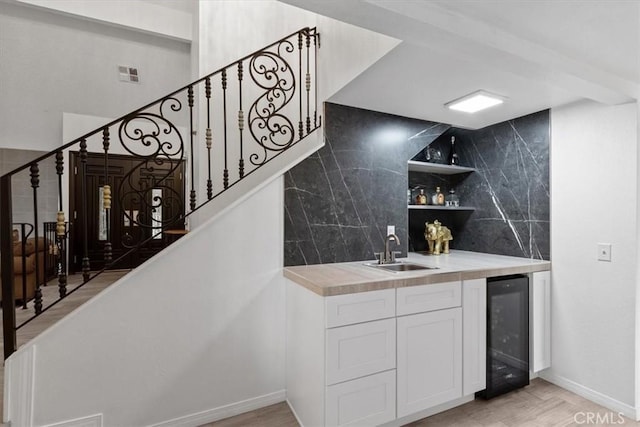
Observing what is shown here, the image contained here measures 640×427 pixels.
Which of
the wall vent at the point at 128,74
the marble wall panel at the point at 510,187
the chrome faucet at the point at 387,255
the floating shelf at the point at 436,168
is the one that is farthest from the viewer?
the wall vent at the point at 128,74

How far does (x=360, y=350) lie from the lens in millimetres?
1834

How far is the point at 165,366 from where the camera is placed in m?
1.99

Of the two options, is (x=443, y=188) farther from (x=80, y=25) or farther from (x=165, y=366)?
(x=80, y=25)

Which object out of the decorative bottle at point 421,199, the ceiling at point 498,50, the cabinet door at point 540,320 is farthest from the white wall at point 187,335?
the cabinet door at point 540,320

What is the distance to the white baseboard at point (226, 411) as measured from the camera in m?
2.01

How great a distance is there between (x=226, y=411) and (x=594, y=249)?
9.65 ft

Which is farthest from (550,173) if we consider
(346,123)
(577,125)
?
(346,123)

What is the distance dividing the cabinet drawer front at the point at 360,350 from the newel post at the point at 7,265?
1.70 meters

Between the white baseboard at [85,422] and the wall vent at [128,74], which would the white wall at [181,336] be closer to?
the white baseboard at [85,422]

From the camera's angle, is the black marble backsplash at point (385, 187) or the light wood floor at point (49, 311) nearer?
the light wood floor at point (49, 311)

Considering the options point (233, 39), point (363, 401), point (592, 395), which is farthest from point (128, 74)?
point (592, 395)

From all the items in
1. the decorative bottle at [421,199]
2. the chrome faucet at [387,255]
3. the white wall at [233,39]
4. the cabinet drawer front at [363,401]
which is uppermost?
the white wall at [233,39]

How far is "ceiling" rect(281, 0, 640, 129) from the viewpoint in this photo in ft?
4.50

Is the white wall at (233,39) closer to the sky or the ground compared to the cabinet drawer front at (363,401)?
closer to the sky
